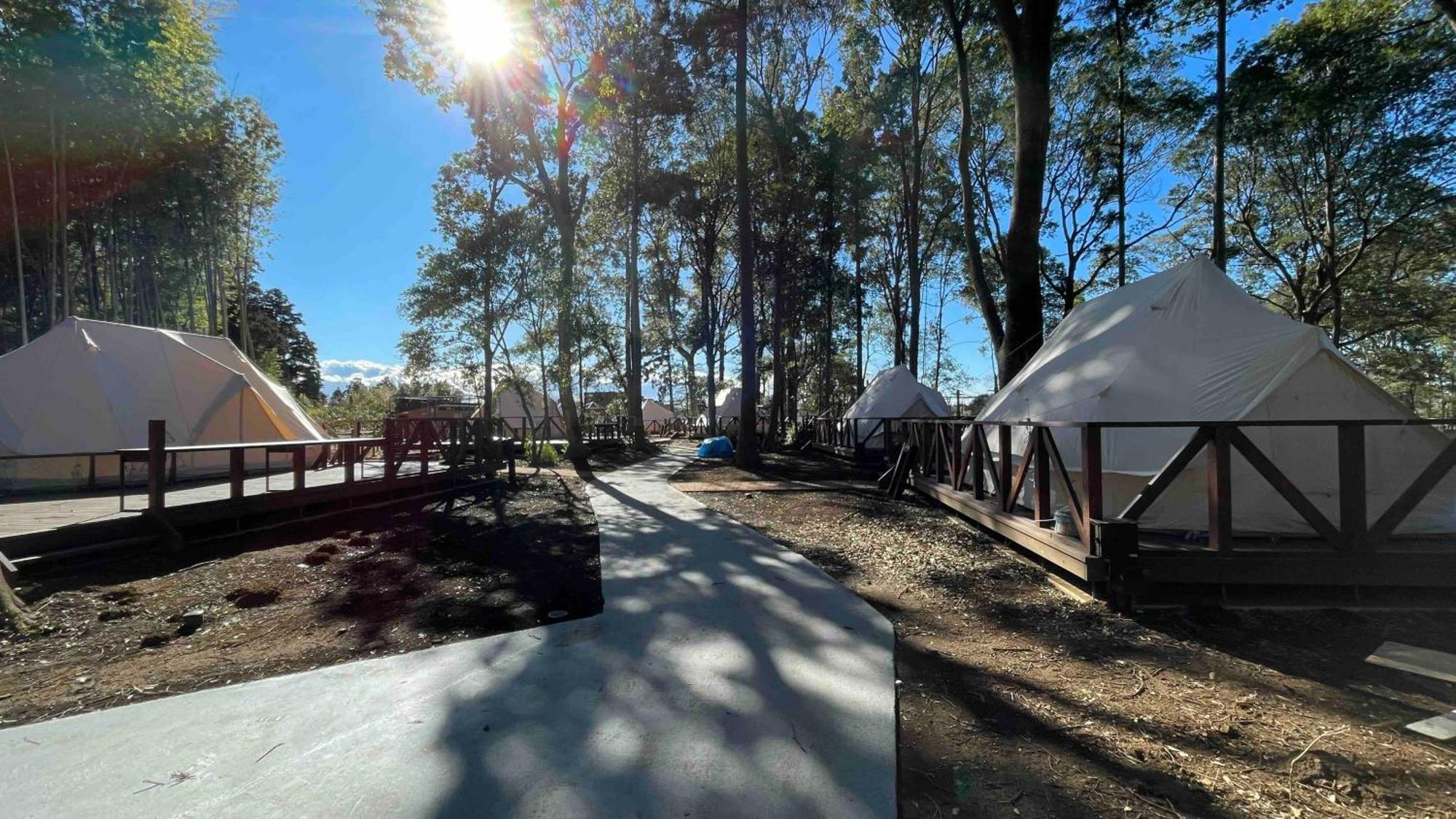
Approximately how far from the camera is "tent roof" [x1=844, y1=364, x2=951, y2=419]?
18484 mm

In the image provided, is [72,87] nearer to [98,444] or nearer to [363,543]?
[98,444]

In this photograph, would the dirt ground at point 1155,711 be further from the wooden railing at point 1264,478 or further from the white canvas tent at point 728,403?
the white canvas tent at point 728,403

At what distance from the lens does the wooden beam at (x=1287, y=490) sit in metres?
4.34

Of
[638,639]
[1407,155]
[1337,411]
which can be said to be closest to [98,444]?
[638,639]

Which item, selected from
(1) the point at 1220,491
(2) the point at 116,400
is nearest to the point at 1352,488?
(1) the point at 1220,491

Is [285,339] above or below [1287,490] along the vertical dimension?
above

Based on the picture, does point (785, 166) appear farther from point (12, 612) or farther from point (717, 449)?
point (12, 612)

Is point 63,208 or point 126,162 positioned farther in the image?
point 126,162

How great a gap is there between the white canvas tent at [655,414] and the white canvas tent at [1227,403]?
173ft

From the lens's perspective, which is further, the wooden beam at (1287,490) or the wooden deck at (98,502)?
the wooden deck at (98,502)

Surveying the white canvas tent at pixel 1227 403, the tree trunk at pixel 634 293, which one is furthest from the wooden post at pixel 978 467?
the tree trunk at pixel 634 293

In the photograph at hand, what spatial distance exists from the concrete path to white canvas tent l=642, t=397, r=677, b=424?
2155 inches

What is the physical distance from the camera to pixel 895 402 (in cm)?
1870

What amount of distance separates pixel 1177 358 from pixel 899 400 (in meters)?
12.5
